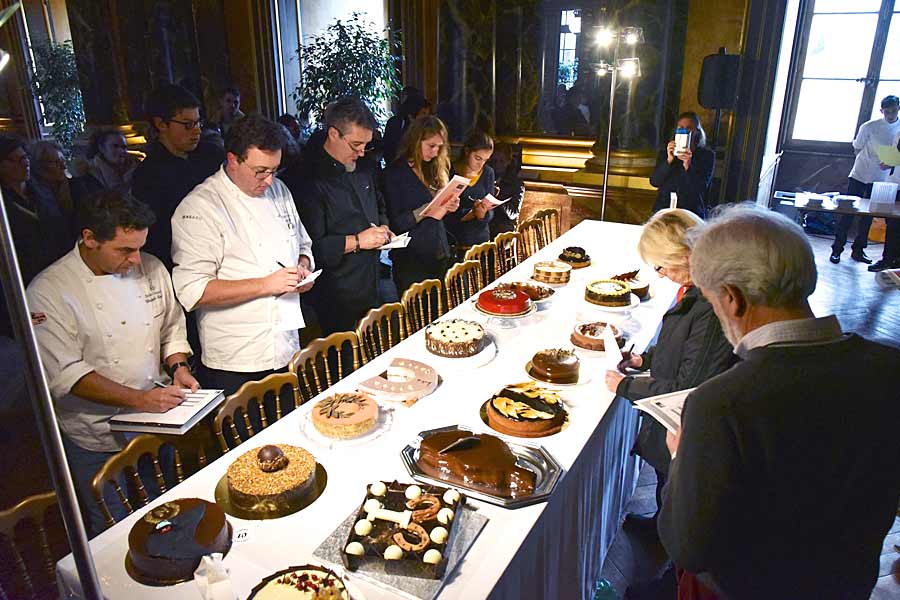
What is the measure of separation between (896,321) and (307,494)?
A: 533 centimetres

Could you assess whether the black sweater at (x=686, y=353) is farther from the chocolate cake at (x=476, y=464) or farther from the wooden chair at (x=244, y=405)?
the wooden chair at (x=244, y=405)

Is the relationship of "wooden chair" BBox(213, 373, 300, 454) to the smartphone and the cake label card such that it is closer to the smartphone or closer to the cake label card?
the cake label card

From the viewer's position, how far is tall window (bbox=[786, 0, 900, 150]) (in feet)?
25.4

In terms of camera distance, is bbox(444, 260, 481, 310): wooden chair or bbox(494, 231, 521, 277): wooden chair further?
bbox(494, 231, 521, 277): wooden chair

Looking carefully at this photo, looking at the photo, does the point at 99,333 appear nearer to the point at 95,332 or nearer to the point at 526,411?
the point at 95,332

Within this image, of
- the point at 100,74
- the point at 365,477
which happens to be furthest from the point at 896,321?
the point at 100,74

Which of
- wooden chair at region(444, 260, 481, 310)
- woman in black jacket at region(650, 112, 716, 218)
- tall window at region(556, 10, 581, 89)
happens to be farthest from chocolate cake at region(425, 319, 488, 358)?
tall window at region(556, 10, 581, 89)

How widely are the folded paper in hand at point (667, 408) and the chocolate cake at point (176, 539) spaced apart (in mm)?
1052

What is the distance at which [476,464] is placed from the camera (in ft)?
5.36

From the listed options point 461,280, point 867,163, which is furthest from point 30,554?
point 867,163

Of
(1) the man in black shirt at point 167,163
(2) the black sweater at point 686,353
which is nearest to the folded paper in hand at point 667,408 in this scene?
(2) the black sweater at point 686,353

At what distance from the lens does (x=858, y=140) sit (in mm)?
7023

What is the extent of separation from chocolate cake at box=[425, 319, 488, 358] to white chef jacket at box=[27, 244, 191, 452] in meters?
0.96

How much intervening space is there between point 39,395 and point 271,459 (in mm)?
914
